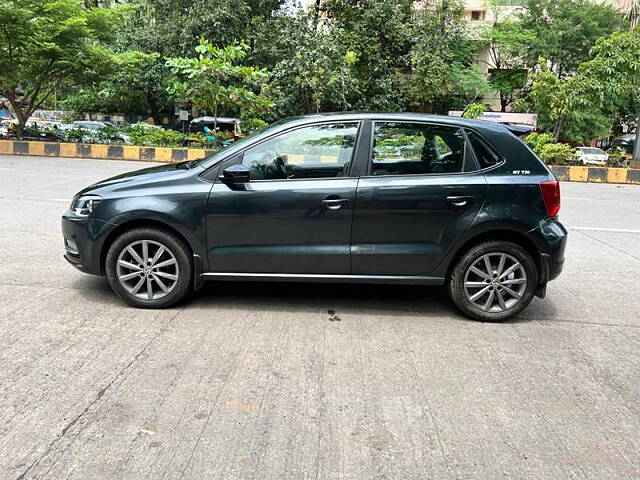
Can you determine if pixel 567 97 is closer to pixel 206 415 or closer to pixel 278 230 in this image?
pixel 278 230

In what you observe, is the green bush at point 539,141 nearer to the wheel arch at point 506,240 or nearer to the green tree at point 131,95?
the wheel arch at point 506,240

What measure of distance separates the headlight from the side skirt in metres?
1.08

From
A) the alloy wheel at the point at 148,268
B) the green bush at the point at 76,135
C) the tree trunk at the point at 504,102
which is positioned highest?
the tree trunk at the point at 504,102

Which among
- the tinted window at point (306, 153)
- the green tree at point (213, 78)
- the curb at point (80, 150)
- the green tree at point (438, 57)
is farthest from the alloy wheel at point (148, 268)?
the green tree at point (438, 57)

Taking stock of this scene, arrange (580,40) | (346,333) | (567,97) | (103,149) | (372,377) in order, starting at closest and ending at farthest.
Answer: (372,377), (346,333), (103,149), (567,97), (580,40)

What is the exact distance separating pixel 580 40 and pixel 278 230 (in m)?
33.9

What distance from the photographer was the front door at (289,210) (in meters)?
4.44

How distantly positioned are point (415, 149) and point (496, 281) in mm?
1294

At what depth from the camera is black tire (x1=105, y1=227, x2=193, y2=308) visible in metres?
4.50

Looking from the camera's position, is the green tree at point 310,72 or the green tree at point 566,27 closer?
the green tree at point 310,72

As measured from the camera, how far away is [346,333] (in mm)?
4266

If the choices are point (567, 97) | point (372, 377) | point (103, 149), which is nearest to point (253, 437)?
point (372, 377)

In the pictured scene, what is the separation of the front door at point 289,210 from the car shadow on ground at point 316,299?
430 millimetres

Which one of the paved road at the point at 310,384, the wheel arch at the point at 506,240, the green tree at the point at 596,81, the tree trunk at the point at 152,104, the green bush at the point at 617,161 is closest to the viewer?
the paved road at the point at 310,384
